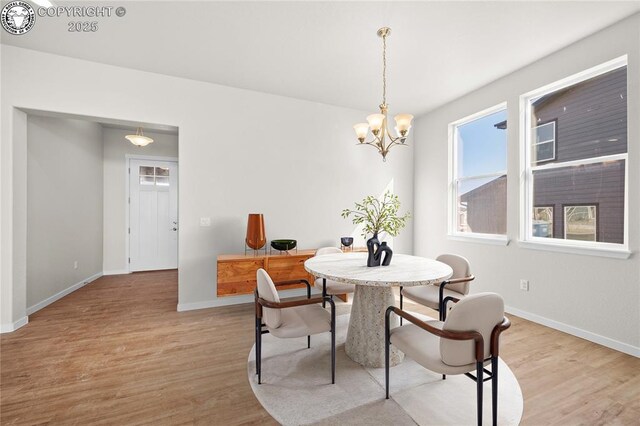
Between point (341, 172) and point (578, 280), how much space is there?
3152mm

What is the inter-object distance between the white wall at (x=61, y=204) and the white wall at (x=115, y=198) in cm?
15

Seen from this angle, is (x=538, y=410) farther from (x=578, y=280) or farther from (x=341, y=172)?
(x=341, y=172)

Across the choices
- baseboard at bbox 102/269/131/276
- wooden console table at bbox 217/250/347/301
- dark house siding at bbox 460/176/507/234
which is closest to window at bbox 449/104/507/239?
dark house siding at bbox 460/176/507/234

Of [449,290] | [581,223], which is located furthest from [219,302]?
[581,223]

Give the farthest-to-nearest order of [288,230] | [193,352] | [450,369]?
[288,230] < [193,352] < [450,369]

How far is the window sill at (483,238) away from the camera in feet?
11.6

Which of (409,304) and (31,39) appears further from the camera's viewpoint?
(409,304)

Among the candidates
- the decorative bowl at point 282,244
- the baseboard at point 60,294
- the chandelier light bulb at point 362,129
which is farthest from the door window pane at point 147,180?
the chandelier light bulb at point 362,129

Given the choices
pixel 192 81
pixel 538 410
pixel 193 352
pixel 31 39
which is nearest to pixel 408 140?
pixel 192 81

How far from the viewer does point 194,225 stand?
3.58 metres

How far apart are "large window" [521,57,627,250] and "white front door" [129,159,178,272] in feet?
20.2

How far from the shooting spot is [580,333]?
272cm

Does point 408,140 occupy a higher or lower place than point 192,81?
lower

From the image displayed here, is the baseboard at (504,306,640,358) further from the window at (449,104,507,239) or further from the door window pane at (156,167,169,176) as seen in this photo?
the door window pane at (156,167,169,176)
